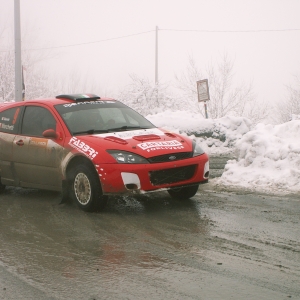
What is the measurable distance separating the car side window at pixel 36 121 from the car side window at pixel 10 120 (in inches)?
6.9

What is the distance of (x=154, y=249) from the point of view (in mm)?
5621

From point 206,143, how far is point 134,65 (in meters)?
77.7

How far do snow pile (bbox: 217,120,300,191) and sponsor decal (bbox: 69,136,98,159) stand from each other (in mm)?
2969

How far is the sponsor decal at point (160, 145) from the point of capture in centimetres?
742

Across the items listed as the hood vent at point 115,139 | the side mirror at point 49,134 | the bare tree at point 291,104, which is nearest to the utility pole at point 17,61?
the side mirror at point 49,134

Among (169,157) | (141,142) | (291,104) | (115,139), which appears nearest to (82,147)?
(115,139)

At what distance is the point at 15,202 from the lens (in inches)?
335

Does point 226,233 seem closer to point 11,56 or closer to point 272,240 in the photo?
point 272,240

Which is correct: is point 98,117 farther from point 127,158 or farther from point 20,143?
point 127,158

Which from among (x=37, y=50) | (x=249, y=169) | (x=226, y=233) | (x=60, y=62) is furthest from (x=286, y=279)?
(x=60, y=62)

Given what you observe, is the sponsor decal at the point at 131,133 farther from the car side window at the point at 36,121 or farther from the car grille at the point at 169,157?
the car side window at the point at 36,121

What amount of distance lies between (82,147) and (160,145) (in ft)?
3.19

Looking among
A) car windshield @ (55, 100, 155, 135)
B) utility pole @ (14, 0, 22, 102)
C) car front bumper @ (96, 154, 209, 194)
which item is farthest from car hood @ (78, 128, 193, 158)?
utility pole @ (14, 0, 22, 102)

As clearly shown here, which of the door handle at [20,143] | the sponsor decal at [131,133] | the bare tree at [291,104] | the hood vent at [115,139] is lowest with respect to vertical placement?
the bare tree at [291,104]
